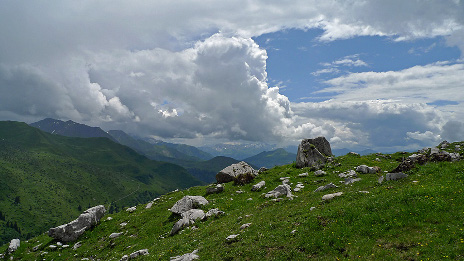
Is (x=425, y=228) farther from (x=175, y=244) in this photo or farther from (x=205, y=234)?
(x=175, y=244)

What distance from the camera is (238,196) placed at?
34.6 metres

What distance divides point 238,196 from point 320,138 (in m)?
29.0

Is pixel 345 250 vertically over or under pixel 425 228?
under

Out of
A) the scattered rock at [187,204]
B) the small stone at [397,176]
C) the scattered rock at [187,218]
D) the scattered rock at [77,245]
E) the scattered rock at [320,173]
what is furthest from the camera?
the scattered rock at [320,173]

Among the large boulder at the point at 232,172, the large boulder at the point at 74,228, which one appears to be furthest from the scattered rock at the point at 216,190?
the large boulder at the point at 74,228

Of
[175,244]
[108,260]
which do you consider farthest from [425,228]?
[108,260]

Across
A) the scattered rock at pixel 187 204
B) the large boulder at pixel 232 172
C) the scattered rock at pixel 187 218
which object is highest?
the large boulder at pixel 232 172

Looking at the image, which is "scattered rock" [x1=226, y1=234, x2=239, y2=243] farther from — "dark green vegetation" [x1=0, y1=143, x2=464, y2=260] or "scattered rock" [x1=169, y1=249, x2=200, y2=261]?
"scattered rock" [x1=169, y1=249, x2=200, y2=261]

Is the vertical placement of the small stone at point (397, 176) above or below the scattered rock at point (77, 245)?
above

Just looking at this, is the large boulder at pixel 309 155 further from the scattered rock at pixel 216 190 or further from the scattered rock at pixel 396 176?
the scattered rock at pixel 396 176

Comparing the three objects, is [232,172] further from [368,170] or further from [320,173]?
[368,170]

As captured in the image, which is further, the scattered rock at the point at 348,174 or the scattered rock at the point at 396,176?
the scattered rock at the point at 348,174

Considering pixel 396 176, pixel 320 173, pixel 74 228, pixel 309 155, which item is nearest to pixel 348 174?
pixel 320 173

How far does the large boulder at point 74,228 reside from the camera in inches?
1355
